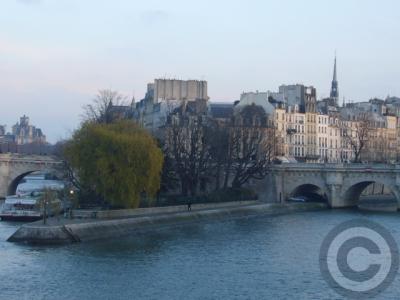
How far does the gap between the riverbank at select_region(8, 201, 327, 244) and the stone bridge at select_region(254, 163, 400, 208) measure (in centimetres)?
1022

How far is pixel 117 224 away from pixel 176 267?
11.3 m

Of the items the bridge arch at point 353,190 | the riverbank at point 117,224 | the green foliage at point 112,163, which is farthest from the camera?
the bridge arch at point 353,190

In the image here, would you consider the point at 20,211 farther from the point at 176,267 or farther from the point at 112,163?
the point at 176,267

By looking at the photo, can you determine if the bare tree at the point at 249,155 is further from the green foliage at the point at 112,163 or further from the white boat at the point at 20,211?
the white boat at the point at 20,211

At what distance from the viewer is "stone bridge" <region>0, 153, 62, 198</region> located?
78.1 m

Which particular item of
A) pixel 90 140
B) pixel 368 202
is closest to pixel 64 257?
pixel 90 140

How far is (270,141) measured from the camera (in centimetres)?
8069

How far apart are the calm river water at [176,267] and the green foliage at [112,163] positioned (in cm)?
417

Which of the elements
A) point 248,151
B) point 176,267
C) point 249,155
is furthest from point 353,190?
point 176,267

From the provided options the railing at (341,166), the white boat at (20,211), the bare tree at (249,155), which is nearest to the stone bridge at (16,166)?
the bare tree at (249,155)

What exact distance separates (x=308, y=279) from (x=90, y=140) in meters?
23.0

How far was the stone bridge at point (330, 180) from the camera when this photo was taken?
73.1m

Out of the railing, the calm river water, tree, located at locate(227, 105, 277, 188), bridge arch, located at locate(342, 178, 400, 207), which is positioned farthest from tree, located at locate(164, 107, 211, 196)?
the calm river water

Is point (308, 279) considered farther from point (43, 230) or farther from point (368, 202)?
point (368, 202)
